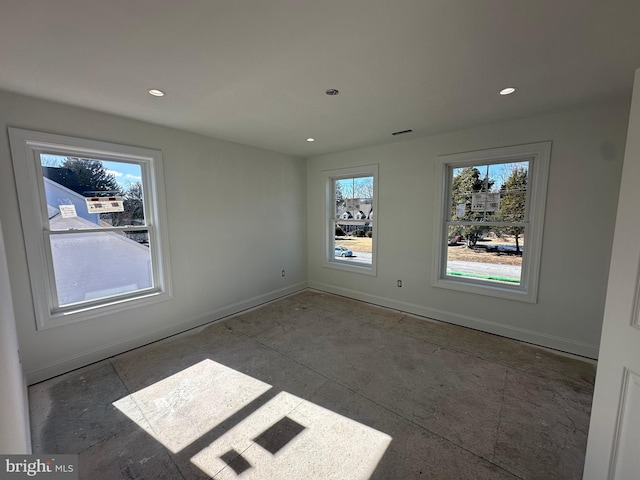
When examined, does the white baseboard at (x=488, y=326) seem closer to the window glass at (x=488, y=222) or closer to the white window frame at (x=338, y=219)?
the white window frame at (x=338, y=219)

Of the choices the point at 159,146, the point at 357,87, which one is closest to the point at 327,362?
the point at 357,87

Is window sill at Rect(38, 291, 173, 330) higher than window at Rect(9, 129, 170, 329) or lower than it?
lower

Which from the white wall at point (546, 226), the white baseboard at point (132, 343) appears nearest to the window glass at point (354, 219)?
the white wall at point (546, 226)

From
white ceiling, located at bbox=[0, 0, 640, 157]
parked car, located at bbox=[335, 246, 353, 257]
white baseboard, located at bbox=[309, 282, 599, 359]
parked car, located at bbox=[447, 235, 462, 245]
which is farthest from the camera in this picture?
parked car, located at bbox=[335, 246, 353, 257]

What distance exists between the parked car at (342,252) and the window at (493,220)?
5.12 feet

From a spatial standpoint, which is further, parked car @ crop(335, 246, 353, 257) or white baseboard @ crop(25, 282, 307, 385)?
parked car @ crop(335, 246, 353, 257)

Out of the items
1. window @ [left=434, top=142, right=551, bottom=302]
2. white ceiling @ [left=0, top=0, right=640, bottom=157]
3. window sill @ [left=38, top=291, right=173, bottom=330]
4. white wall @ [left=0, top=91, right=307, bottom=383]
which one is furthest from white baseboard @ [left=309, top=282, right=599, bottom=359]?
window sill @ [left=38, top=291, right=173, bottom=330]

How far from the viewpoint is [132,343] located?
9.47 feet

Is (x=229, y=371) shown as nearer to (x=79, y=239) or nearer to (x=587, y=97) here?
(x=79, y=239)

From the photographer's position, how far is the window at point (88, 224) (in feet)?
7.53

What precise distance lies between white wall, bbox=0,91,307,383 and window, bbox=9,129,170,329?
0.08 m

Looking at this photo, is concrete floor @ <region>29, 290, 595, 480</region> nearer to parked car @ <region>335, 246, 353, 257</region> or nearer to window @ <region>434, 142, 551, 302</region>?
window @ <region>434, 142, 551, 302</region>

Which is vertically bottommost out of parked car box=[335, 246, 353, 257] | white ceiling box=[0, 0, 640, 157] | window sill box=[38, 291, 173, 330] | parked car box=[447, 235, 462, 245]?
window sill box=[38, 291, 173, 330]

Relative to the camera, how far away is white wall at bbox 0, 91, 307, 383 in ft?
7.38
